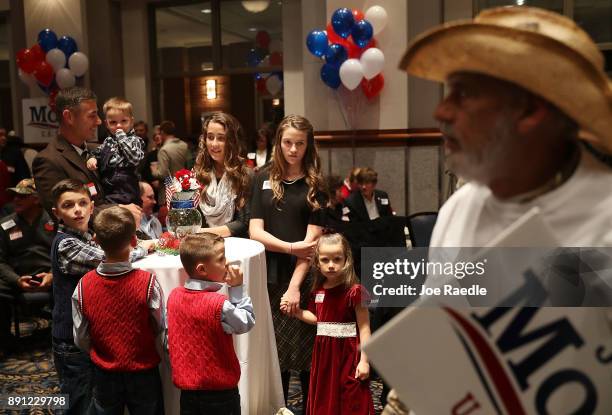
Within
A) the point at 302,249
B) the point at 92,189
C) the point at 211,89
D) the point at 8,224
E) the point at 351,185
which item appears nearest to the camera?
the point at 302,249

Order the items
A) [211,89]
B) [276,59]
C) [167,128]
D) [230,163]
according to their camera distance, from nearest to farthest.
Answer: [230,163] → [167,128] → [276,59] → [211,89]

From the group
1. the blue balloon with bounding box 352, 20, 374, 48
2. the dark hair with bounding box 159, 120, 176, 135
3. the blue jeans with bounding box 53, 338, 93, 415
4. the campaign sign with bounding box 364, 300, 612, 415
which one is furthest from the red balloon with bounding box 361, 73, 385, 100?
the campaign sign with bounding box 364, 300, 612, 415

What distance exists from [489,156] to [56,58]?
792 centimetres

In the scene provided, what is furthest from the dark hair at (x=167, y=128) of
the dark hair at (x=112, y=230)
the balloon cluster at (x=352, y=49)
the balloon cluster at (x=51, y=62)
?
the dark hair at (x=112, y=230)

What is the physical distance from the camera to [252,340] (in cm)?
272

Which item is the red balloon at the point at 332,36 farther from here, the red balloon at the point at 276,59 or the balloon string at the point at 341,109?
the red balloon at the point at 276,59

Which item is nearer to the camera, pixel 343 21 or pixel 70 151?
pixel 70 151

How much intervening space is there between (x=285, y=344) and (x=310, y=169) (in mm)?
911

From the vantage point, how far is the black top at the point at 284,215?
2939 millimetres

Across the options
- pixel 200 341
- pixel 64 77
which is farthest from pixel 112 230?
pixel 64 77

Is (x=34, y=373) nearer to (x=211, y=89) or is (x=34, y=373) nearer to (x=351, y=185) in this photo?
(x=351, y=185)

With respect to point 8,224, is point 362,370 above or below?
below

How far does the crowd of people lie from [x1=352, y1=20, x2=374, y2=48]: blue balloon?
299 cm

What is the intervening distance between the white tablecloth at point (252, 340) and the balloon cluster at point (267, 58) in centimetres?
605
